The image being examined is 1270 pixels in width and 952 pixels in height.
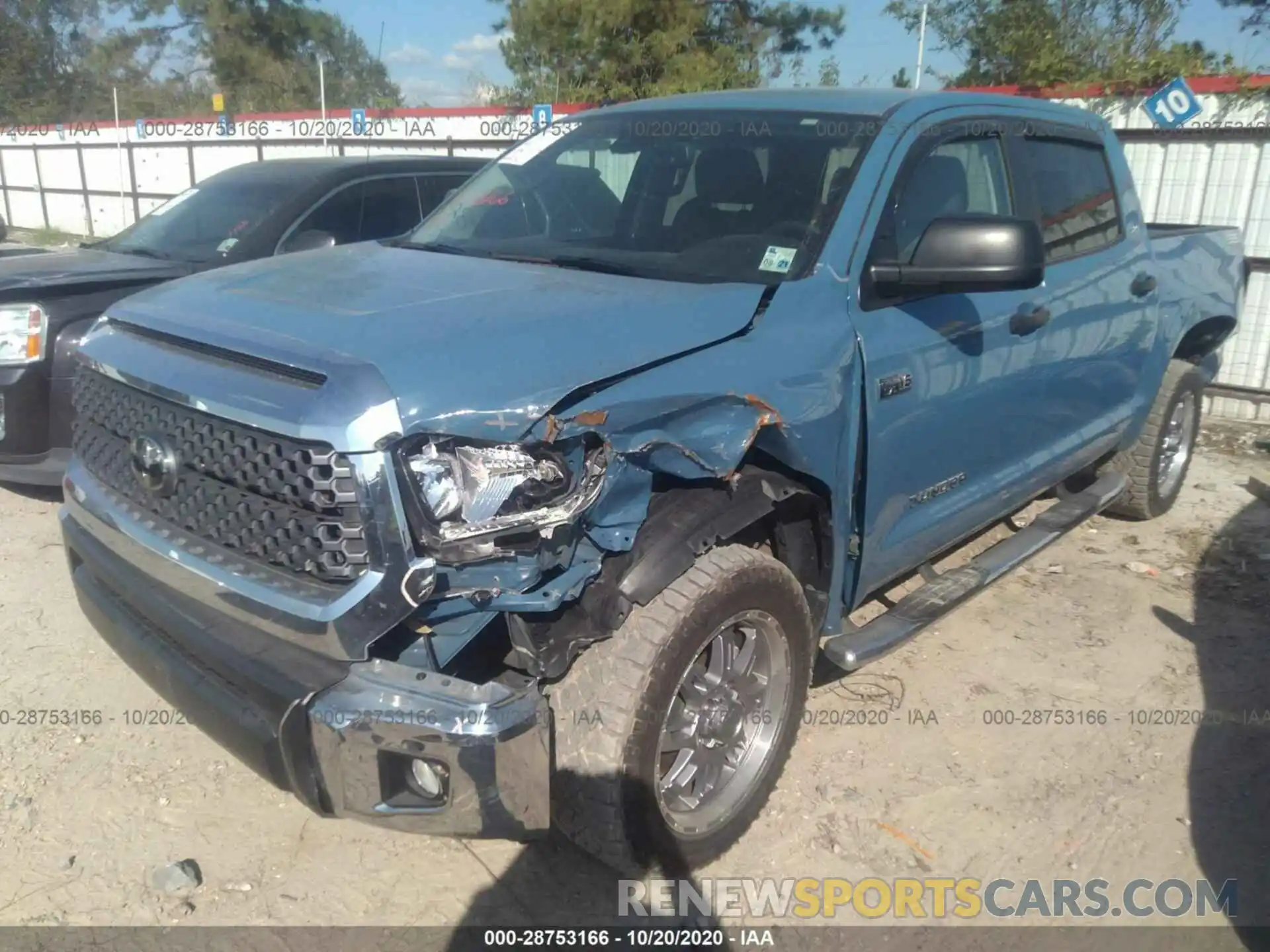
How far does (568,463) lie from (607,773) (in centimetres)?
74

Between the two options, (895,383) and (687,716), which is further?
(895,383)

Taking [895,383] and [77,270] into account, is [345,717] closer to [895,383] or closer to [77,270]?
[895,383]

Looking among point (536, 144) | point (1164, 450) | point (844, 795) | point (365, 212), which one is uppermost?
point (536, 144)

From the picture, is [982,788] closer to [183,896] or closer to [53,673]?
→ [183,896]

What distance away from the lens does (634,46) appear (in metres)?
19.5

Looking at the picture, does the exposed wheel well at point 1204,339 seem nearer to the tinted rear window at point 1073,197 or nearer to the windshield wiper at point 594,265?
the tinted rear window at point 1073,197

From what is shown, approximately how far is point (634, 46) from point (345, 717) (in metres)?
19.5

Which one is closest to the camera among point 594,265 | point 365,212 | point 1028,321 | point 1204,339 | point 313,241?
point 594,265

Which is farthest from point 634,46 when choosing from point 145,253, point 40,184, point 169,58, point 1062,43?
point 169,58

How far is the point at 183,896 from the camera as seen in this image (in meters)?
2.64

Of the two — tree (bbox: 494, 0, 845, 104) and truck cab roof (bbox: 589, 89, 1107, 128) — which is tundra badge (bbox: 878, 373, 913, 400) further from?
tree (bbox: 494, 0, 845, 104)

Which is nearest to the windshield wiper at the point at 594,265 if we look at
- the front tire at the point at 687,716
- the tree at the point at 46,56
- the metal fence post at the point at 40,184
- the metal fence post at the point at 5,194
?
the front tire at the point at 687,716

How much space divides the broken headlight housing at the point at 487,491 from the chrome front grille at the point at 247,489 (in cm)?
14

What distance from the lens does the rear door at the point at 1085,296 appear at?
3.88 meters
